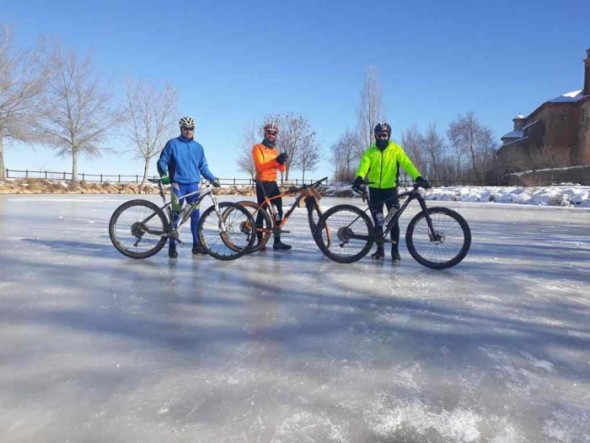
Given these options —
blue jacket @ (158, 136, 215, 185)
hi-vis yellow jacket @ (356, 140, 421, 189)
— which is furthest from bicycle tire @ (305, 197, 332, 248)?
blue jacket @ (158, 136, 215, 185)

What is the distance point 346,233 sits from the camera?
204 inches

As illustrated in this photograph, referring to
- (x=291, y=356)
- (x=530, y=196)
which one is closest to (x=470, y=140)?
(x=530, y=196)

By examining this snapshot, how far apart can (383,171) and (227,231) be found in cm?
210

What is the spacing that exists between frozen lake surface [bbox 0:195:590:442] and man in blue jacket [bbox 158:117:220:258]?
1.11 metres

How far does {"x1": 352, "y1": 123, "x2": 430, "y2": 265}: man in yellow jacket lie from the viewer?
17.0 ft

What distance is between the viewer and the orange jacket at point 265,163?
19.2ft

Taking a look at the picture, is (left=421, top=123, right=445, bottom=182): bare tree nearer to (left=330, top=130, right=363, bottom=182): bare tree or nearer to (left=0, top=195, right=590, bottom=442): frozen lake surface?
(left=330, top=130, right=363, bottom=182): bare tree

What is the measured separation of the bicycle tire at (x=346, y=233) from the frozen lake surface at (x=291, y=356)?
2.73 feet

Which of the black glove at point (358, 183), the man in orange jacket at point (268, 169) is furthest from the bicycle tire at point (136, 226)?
the black glove at point (358, 183)

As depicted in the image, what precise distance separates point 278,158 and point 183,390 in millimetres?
4225

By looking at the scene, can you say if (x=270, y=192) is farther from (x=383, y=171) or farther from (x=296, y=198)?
(x=383, y=171)

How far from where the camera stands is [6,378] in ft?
6.24

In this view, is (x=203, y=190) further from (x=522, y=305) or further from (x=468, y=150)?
(x=468, y=150)

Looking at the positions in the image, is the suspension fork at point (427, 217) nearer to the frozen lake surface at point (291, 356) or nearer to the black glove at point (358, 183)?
the frozen lake surface at point (291, 356)
